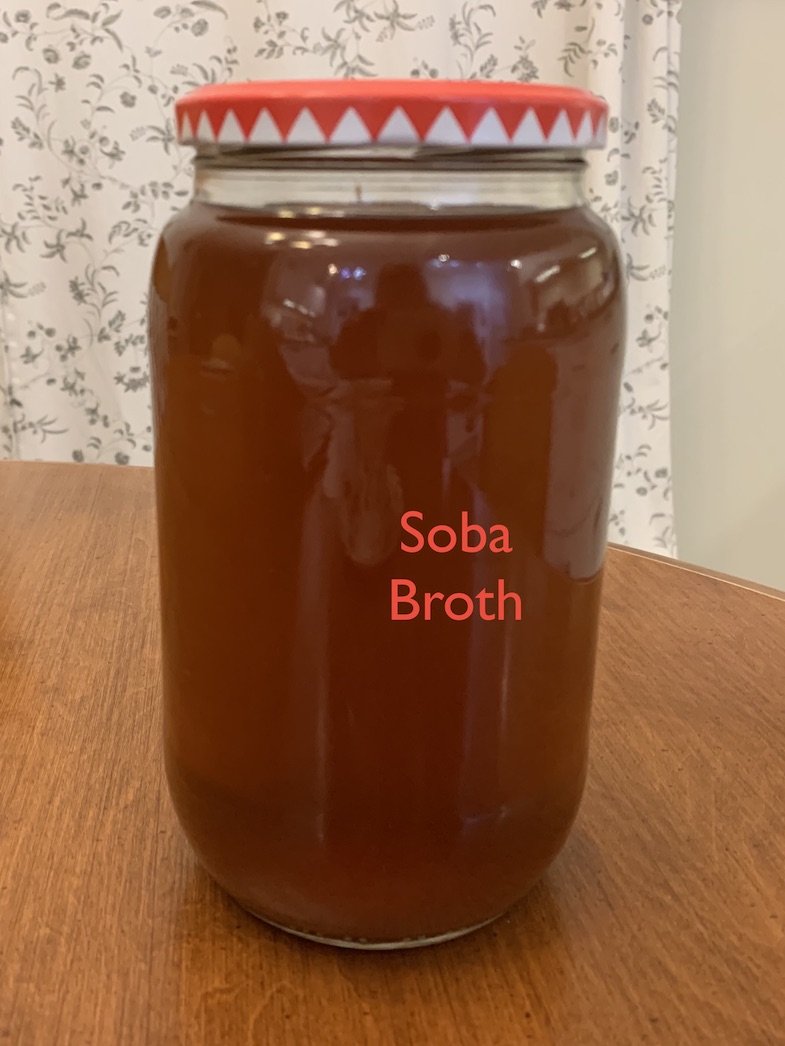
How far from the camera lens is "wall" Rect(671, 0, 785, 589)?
5.56 ft

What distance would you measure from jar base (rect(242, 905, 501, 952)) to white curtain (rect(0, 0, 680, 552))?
120cm

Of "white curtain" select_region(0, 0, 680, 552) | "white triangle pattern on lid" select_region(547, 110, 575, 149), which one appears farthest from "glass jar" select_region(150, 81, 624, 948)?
"white curtain" select_region(0, 0, 680, 552)

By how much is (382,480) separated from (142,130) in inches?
54.9

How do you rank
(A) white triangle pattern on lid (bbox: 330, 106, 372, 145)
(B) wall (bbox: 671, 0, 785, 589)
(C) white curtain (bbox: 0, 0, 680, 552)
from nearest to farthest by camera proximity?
(A) white triangle pattern on lid (bbox: 330, 106, 372, 145), (C) white curtain (bbox: 0, 0, 680, 552), (B) wall (bbox: 671, 0, 785, 589)

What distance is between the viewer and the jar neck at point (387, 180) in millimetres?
371

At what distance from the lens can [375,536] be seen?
0.38 metres

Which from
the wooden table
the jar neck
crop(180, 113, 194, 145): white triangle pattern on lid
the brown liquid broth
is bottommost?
the wooden table

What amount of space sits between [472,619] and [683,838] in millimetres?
204

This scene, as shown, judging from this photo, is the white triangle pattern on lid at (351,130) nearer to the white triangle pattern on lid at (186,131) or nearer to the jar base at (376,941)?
the white triangle pattern on lid at (186,131)

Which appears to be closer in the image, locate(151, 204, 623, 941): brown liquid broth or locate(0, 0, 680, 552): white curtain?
locate(151, 204, 623, 941): brown liquid broth

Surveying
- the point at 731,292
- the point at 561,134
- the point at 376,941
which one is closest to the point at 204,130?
the point at 561,134

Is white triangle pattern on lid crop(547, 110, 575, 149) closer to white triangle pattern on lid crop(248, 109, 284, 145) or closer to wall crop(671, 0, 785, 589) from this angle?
white triangle pattern on lid crop(248, 109, 284, 145)

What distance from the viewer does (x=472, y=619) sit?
398mm

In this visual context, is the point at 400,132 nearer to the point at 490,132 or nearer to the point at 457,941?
the point at 490,132
